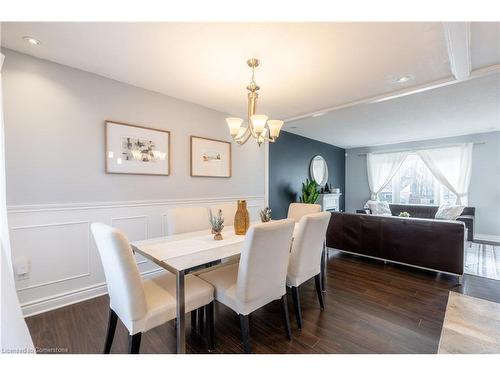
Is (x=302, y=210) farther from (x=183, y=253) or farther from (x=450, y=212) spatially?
(x=450, y=212)

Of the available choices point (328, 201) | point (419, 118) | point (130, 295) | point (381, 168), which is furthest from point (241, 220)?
point (381, 168)

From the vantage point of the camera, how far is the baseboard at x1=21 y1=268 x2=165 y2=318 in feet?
6.41

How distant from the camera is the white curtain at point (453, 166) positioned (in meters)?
4.99

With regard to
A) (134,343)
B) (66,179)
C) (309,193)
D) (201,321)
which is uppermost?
(66,179)

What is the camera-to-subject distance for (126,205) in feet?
8.25

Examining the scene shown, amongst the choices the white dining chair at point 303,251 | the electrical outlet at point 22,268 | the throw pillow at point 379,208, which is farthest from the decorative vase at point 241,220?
the throw pillow at point 379,208

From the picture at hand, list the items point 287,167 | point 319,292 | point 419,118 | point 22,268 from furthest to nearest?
point 287,167, point 419,118, point 319,292, point 22,268

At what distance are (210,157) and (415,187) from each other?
5453mm

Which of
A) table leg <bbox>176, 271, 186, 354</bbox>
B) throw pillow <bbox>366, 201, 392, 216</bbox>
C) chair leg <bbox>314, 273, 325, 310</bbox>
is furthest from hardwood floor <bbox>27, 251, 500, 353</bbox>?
throw pillow <bbox>366, 201, 392, 216</bbox>

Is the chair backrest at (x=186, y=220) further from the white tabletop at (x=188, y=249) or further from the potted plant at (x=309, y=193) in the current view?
the potted plant at (x=309, y=193)

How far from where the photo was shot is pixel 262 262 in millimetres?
1438

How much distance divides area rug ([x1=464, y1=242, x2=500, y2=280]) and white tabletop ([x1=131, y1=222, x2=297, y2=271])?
3.26 m

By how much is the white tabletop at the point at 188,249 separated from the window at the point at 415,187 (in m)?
5.71
